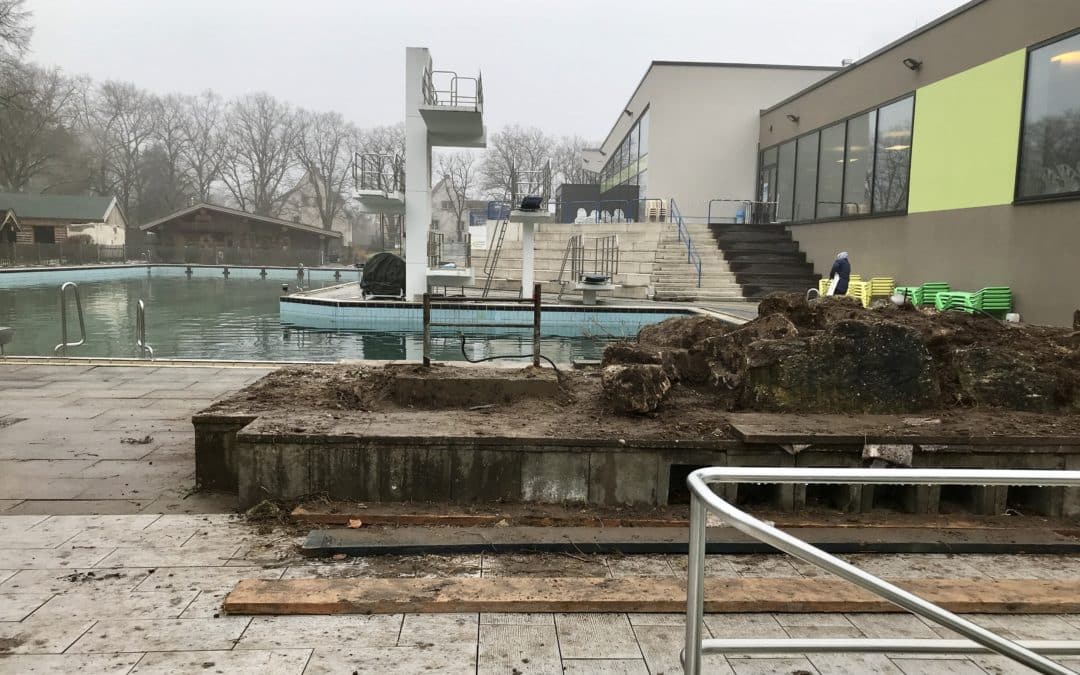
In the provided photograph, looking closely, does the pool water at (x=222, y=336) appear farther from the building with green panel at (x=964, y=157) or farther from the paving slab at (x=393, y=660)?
the building with green panel at (x=964, y=157)

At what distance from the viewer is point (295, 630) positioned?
9.30ft

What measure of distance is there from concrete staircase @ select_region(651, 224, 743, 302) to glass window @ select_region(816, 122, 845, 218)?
12.1ft

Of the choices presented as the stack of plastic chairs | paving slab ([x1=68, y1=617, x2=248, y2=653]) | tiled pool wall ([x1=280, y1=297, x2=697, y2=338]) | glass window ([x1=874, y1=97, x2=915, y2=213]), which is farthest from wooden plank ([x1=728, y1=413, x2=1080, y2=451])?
glass window ([x1=874, y1=97, x2=915, y2=213])

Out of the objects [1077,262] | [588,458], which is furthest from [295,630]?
[1077,262]

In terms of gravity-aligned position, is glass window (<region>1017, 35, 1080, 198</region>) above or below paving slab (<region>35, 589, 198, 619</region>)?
above

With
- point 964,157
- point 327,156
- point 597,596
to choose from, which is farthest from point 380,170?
point 327,156

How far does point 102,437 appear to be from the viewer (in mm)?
5680

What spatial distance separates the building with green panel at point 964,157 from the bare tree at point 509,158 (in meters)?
41.5

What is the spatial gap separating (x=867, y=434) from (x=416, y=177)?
56.5 feet

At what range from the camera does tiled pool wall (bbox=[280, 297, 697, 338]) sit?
703 inches

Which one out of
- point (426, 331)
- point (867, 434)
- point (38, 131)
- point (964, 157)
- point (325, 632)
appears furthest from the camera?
point (38, 131)

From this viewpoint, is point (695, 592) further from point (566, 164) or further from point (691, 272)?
point (566, 164)

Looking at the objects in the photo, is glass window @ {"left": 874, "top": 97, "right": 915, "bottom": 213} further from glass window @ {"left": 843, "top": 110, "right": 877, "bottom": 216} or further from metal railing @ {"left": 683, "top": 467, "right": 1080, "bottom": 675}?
metal railing @ {"left": 683, "top": 467, "right": 1080, "bottom": 675}

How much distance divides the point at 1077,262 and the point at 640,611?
1254cm
